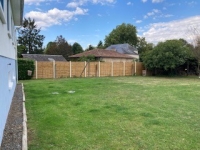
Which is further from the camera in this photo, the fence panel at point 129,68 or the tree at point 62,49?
the tree at point 62,49

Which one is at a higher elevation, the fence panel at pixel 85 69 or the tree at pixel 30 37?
the tree at pixel 30 37

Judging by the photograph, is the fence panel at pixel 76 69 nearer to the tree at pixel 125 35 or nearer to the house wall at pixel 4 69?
the house wall at pixel 4 69

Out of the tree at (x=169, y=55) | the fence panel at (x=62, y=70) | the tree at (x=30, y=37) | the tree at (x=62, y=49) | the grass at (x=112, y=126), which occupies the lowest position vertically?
the grass at (x=112, y=126)

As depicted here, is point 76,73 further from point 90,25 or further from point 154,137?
point 154,137

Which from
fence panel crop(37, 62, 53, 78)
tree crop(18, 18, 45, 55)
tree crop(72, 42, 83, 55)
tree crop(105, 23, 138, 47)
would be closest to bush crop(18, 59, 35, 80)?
fence panel crop(37, 62, 53, 78)

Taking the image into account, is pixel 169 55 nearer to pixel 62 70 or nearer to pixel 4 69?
pixel 62 70

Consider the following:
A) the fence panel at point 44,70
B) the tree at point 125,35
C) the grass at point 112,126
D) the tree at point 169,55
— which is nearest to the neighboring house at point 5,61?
the grass at point 112,126

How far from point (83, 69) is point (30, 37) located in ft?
103

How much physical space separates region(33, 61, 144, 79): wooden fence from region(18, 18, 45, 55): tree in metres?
29.7

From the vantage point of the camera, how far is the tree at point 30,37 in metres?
45.9

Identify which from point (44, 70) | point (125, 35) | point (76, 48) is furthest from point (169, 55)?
point (125, 35)

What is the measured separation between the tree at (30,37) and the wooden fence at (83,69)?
29723 millimetres

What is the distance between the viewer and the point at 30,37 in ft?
153

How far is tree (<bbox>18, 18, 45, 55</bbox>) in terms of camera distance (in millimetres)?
45875
